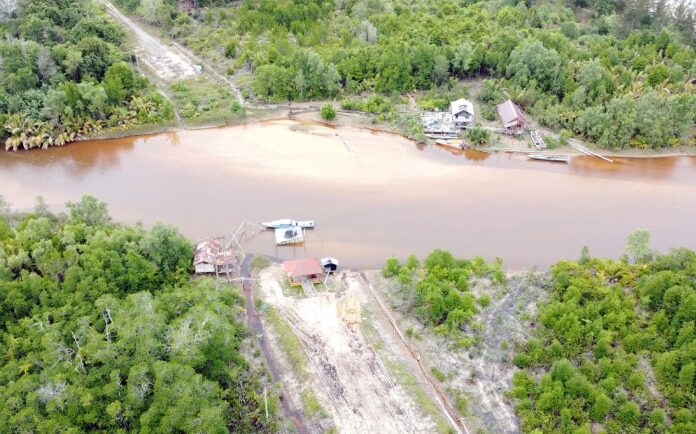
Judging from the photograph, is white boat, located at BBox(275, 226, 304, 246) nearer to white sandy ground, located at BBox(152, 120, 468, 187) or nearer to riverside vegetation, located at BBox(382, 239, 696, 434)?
riverside vegetation, located at BBox(382, 239, 696, 434)

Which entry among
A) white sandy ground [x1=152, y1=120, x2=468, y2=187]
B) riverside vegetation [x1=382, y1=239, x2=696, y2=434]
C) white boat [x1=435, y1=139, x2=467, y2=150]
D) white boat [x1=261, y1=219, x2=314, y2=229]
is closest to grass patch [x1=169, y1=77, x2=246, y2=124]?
white sandy ground [x1=152, y1=120, x2=468, y2=187]

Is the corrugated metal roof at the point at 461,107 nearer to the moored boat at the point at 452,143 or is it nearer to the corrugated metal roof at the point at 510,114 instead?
the corrugated metal roof at the point at 510,114

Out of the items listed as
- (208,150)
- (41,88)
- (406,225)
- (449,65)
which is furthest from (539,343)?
(41,88)

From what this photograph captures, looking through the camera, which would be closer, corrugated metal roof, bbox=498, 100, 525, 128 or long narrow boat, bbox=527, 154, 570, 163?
long narrow boat, bbox=527, 154, 570, 163

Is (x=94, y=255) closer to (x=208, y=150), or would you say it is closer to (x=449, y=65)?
(x=208, y=150)

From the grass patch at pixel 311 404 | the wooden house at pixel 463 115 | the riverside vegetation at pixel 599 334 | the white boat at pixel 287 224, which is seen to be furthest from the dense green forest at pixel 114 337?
the wooden house at pixel 463 115

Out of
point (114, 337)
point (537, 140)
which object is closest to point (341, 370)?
point (114, 337)
